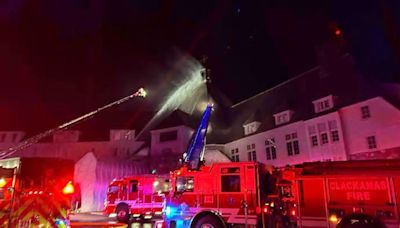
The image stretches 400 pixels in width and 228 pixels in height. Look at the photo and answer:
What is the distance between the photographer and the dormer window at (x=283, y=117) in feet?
104

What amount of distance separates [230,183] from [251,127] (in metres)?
24.9

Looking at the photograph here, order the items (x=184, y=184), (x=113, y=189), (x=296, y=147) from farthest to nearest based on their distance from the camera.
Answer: (x=296, y=147) → (x=113, y=189) → (x=184, y=184)

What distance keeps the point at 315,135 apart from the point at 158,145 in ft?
64.0

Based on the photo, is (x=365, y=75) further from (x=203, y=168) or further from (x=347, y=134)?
(x=203, y=168)

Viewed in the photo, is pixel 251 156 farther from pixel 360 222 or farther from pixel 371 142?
pixel 360 222

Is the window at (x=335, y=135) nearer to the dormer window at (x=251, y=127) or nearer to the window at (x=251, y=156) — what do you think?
the dormer window at (x=251, y=127)

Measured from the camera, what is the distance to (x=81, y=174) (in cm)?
3841

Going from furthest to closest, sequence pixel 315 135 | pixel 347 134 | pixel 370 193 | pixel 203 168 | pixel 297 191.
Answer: pixel 315 135, pixel 347 134, pixel 203 168, pixel 297 191, pixel 370 193

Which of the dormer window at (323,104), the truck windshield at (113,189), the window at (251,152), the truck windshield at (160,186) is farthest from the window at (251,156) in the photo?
the truck windshield at (113,189)

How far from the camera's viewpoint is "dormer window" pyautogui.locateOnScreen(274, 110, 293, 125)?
31.8 metres

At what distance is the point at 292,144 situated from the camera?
102 feet

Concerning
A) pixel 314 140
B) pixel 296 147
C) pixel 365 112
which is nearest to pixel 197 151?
pixel 365 112

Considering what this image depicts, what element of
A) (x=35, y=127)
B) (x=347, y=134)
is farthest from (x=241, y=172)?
(x=35, y=127)

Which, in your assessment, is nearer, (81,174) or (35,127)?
(81,174)
